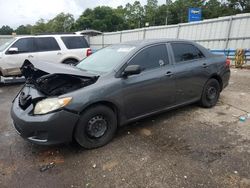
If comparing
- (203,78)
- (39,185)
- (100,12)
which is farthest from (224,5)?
(39,185)

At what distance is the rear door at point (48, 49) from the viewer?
8.45 meters

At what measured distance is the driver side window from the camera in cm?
397

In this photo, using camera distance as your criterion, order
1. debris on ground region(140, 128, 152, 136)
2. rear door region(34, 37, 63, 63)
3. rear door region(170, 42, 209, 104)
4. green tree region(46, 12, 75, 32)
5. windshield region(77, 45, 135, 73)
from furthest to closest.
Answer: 1. green tree region(46, 12, 75, 32)
2. rear door region(34, 37, 63, 63)
3. rear door region(170, 42, 209, 104)
4. debris on ground region(140, 128, 152, 136)
5. windshield region(77, 45, 135, 73)

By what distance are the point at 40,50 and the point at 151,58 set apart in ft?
18.9

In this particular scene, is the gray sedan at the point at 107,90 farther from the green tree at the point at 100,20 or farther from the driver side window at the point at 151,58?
the green tree at the point at 100,20

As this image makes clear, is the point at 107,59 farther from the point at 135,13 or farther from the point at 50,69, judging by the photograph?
the point at 135,13

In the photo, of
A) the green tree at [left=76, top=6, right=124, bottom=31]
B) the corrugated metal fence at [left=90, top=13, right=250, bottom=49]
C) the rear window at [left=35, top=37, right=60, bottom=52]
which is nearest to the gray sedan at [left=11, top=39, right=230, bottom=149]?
the rear window at [left=35, top=37, right=60, bottom=52]

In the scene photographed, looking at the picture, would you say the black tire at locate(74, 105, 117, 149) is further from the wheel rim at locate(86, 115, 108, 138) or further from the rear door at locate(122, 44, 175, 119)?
the rear door at locate(122, 44, 175, 119)

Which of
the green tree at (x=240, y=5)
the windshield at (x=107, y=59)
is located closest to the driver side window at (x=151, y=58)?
the windshield at (x=107, y=59)

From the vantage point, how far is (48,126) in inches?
120

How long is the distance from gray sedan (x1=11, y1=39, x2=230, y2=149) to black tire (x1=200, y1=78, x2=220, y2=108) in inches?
2.1

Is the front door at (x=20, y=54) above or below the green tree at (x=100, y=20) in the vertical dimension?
below

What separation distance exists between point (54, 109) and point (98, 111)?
653 millimetres

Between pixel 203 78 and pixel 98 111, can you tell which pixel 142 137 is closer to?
pixel 98 111
